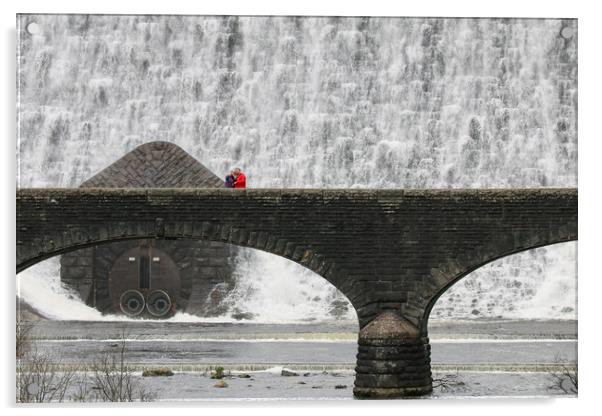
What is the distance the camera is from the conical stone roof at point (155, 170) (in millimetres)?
34438

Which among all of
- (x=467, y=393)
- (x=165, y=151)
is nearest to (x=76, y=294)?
(x=165, y=151)

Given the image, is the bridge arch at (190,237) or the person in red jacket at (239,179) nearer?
the bridge arch at (190,237)

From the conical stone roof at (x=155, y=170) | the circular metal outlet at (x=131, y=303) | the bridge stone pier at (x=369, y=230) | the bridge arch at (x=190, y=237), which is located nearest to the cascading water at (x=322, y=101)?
the conical stone roof at (x=155, y=170)

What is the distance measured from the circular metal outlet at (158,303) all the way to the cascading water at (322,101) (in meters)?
5.28

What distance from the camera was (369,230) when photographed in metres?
32.5

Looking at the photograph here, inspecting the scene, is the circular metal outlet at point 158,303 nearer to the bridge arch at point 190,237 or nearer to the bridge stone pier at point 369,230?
the bridge arch at point 190,237

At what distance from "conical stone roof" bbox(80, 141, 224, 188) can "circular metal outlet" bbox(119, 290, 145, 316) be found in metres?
2.35

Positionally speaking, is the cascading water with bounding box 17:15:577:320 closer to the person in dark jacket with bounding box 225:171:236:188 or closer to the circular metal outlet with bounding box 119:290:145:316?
the person in dark jacket with bounding box 225:171:236:188

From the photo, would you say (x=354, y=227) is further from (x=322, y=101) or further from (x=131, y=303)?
(x=131, y=303)

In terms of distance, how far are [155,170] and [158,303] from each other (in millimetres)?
3544

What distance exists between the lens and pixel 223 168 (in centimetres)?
3444

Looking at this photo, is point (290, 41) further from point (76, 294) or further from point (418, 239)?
point (76, 294)

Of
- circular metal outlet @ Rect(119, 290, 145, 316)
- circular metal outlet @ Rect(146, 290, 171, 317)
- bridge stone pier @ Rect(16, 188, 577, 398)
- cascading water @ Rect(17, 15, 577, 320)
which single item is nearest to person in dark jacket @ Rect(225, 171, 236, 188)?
bridge stone pier @ Rect(16, 188, 577, 398)

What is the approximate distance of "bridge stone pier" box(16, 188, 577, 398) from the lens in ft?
106
